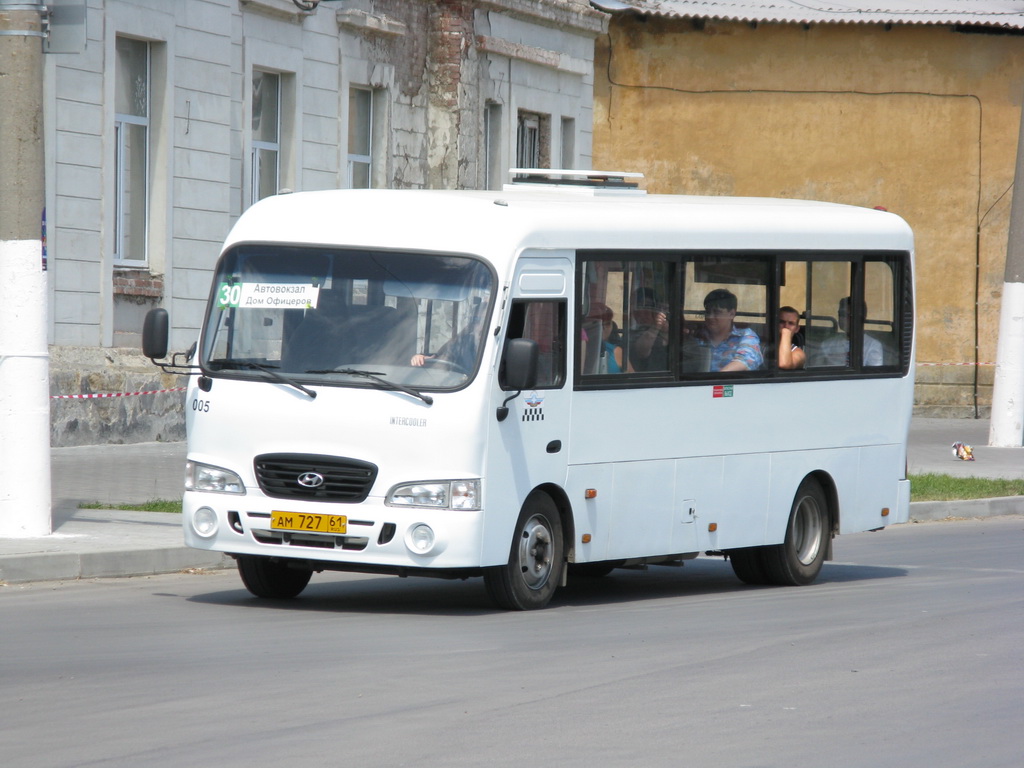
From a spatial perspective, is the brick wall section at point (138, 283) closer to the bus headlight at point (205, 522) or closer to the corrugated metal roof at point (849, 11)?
the bus headlight at point (205, 522)

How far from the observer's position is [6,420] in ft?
42.2

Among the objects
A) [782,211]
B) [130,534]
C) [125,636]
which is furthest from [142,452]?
[125,636]

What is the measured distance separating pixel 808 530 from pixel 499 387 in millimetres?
3615

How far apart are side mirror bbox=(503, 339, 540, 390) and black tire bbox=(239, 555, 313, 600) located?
1.73 m

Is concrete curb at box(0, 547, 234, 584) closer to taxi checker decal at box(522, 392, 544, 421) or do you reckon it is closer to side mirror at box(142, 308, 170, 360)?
side mirror at box(142, 308, 170, 360)

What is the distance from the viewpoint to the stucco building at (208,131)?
67.7ft

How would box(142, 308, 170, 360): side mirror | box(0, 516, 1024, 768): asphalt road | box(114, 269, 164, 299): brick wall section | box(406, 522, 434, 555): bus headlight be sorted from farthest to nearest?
1. box(114, 269, 164, 299): brick wall section
2. box(142, 308, 170, 360): side mirror
3. box(406, 522, 434, 555): bus headlight
4. box(0, 516, 1024, 768): asphalt road

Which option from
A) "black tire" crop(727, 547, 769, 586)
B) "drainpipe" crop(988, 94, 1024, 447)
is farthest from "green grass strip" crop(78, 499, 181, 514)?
"drainpipe" crop(988, 94, 1024, 447)

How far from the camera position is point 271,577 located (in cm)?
1134

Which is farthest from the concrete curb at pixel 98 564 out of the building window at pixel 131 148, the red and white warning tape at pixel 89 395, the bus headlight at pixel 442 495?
the building window at pixel 131 148

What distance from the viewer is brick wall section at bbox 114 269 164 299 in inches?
851

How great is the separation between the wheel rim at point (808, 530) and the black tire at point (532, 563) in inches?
102

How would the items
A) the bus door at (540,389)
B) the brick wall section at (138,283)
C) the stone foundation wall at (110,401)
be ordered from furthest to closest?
the brick wall section at (138,283)
the stone foundation wall at (110,401)
the bus door at (540,389)

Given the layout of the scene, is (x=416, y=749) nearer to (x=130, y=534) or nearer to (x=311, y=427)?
(x=311, y=427)
